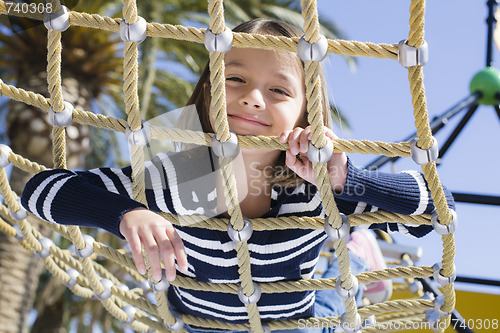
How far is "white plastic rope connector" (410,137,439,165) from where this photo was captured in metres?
0.86

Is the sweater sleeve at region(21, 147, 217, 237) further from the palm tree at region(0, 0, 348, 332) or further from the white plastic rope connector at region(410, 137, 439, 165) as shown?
the palm tree at region(0, 0, 348, 332)

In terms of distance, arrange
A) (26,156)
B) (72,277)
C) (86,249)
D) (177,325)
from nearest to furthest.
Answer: (86,249) → (177,325) → (72,277) → (26,156)

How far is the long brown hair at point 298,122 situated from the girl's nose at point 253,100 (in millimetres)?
165

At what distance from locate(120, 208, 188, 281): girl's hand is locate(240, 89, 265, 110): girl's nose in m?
0.32

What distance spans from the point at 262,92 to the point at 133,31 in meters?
0.30

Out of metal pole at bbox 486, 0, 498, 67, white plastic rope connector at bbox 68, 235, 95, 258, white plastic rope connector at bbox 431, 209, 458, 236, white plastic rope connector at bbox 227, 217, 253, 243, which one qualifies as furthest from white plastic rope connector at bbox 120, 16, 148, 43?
metal pole at bbox 486, 0, 498, 67

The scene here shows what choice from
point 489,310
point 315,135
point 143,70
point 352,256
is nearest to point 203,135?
point 315,135

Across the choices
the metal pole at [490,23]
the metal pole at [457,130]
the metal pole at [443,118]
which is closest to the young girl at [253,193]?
the metal pole at [443,118]

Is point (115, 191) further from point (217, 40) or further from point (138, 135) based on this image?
point (217, 40)

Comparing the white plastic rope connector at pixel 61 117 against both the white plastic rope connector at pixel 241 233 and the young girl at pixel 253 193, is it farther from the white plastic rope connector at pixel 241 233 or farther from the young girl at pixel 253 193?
the white plastic rope connector at pixel 241 233

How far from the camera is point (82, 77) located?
360 centimetres

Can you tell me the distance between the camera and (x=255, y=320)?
116cm

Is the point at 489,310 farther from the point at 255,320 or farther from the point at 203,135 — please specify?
the point at 203,135

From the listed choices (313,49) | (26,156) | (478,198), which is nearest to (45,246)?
(313,49)
